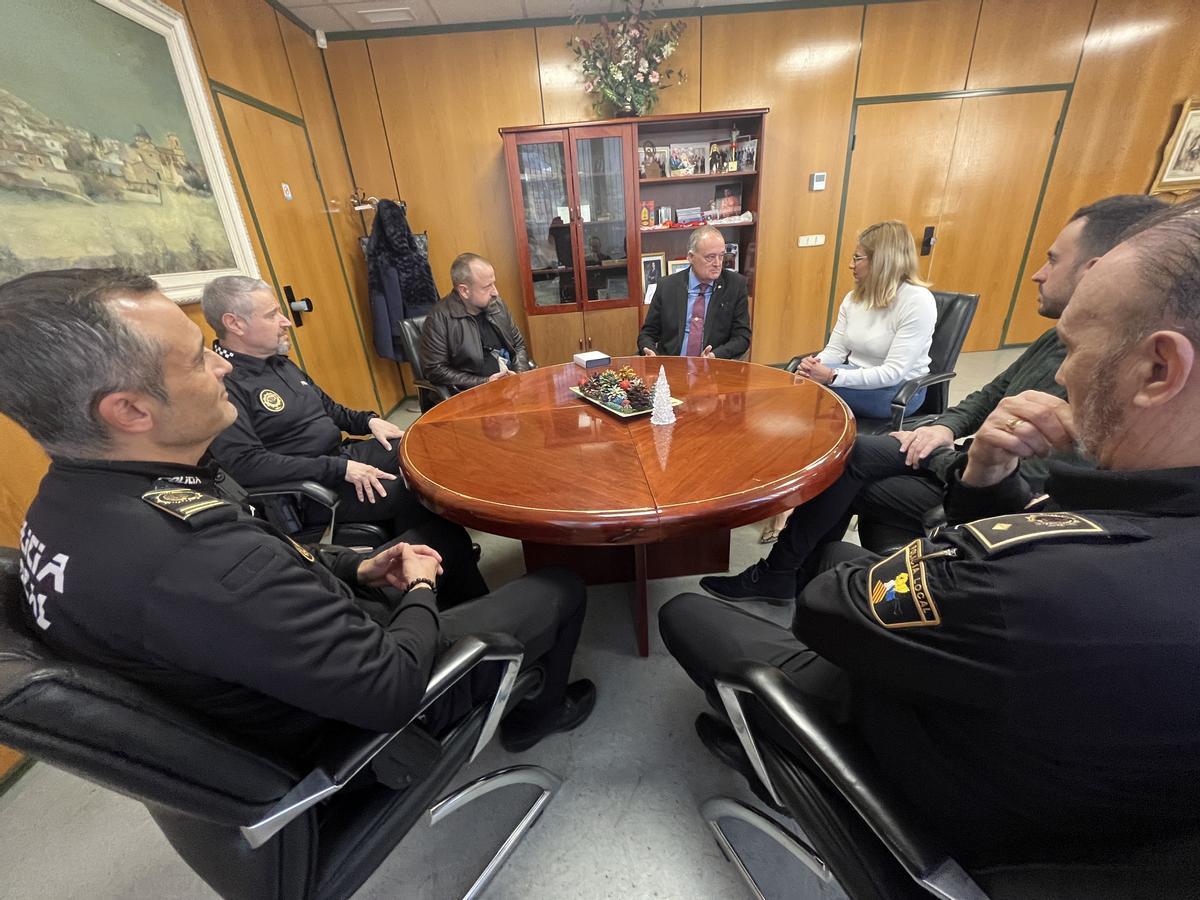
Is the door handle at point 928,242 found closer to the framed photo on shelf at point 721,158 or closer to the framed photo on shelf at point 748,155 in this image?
the framed photo on shelf at point 748,155

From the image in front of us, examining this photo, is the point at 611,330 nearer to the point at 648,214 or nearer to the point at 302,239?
the point at 648,214

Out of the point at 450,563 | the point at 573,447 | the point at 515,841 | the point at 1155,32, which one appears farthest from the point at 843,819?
the point at 1155,32

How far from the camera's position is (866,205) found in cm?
418

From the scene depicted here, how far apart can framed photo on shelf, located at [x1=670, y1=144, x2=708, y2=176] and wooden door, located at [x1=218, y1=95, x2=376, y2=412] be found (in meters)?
2.69

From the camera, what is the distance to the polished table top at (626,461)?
3.43 ft

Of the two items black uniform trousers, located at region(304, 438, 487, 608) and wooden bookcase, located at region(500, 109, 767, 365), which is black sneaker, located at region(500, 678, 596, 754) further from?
wooden bookcase, located at region(500, 109, 767, 365)

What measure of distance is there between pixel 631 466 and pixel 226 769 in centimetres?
92

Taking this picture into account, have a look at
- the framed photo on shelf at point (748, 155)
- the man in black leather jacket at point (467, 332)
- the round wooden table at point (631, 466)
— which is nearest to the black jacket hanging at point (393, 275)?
the man in black leather jacket at point (467, 332)

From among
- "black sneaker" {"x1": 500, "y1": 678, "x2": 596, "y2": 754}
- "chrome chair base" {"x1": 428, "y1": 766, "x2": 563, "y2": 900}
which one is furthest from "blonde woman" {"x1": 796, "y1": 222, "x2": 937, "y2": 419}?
"chrome chair base" {"x1": 428, "y1": 766, "x2": 563, "y2": 900}

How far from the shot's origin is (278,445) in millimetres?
1748

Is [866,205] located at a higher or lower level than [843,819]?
higher

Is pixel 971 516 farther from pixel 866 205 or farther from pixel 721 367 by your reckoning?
pixel 866 205

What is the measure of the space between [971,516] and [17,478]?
2707 mm

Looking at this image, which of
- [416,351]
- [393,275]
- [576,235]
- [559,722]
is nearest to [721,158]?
[576,235]
